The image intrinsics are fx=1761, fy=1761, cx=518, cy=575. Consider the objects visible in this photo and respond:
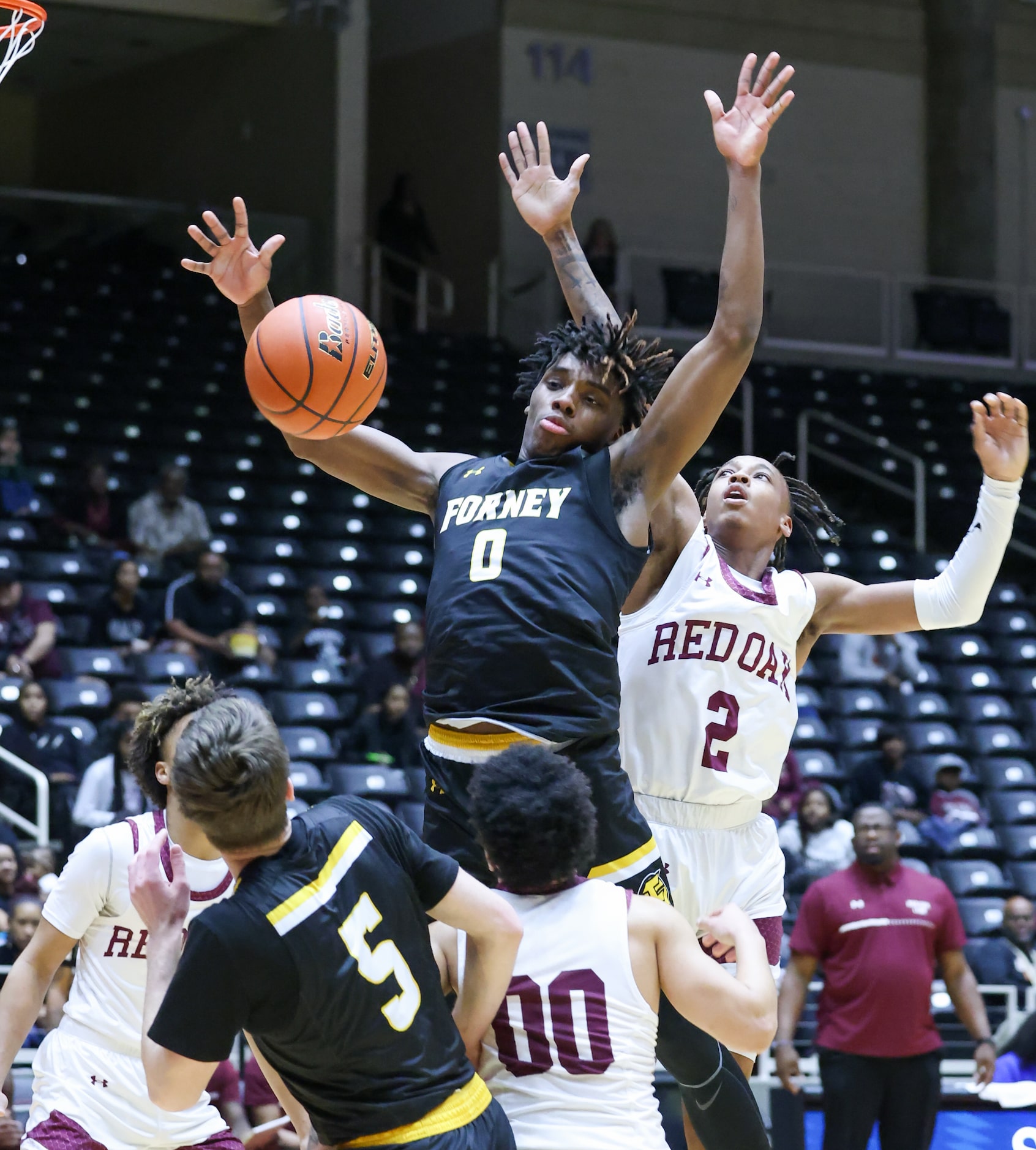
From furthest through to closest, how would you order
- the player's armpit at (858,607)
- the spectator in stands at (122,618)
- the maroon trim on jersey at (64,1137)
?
1. the spectator in stands at (122,618)
2. the player's armpit at (858,607)
3. the maroon trim on jersey at (64,1137)

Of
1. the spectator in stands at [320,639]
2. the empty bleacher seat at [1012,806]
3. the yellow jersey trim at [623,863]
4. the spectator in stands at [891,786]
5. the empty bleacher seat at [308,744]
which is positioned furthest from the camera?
the empty bleacher seat at [1012,806]

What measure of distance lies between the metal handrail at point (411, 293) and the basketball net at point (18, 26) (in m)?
9.79

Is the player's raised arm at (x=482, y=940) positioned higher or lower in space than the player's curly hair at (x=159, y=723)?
lower

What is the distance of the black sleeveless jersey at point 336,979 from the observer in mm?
2709

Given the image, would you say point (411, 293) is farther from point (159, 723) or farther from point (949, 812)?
point (159, 723)

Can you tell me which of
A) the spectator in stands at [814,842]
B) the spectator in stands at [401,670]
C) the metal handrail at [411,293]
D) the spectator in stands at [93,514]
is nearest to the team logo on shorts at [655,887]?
the spectator in stands at [814,842]

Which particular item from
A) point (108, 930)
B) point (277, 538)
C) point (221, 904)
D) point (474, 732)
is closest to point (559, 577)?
point (474, 732)

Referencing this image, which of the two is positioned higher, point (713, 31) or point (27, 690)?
point (713, 31)

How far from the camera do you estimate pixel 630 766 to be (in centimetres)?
441

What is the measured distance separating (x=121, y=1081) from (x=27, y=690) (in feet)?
18.8

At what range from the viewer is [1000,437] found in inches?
175

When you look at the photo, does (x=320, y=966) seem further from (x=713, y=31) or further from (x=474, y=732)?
(x=713, y=31)

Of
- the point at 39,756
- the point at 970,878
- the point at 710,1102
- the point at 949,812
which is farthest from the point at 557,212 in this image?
the point at 949,812

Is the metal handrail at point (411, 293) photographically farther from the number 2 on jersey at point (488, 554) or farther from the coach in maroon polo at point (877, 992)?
the number 2 on jersey at point (488, 554)
